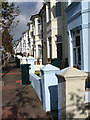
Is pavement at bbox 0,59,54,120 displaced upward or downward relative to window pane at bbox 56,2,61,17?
downward

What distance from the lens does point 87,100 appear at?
5.79m

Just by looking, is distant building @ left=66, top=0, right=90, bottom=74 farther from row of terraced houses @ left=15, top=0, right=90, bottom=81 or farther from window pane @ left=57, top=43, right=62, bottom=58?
window pane @ left=57, top=43, right=62, bottom=58

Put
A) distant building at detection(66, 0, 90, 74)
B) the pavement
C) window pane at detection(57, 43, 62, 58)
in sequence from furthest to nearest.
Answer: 1. window pane at detection(57, 43, 62, 58)
2. distant building at detection(66, 0, 90, 74)
3. the pavement

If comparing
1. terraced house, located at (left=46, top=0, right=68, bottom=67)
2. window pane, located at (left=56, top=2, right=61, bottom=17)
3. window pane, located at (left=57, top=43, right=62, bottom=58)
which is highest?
window pane, located at (left=56, top=2, right=61, bottom=17)

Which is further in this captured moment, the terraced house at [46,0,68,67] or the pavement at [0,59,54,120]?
the terraced house at [46,0,68,67]

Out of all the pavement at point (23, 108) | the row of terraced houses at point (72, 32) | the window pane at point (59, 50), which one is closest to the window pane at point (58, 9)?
the row of terraced houses at point (72, 32)

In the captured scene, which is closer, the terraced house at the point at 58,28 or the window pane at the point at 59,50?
the terraced house at the point at 58,28

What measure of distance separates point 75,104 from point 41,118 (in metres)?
1.50

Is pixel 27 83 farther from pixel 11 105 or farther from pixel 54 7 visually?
pixel 54 7

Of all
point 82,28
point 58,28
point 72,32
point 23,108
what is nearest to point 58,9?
point 58,28

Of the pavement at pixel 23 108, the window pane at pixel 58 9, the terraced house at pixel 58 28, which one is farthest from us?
the window pane at pixel 58 9

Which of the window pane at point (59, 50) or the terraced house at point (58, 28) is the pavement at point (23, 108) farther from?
the window pane at point (59, 50)

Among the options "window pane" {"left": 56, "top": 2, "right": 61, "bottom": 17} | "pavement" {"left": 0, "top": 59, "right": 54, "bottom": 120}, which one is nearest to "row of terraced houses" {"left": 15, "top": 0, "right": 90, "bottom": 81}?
"window pane" {"left": 56, "top": 2, "right": 61, "bottom": 17}

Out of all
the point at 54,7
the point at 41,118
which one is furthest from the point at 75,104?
the point at 54,7
